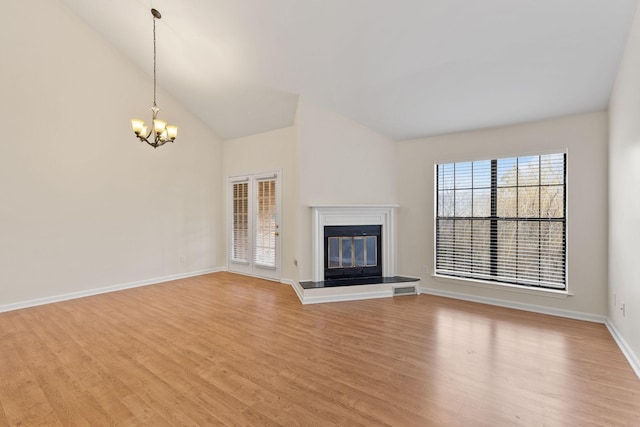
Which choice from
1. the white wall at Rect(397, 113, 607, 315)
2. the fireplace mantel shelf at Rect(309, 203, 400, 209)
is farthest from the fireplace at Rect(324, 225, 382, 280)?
the white wall at Rect(397, 113, 607, 315)

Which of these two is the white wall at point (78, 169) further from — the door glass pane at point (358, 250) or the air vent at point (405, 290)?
the air vent at point (405, 290)

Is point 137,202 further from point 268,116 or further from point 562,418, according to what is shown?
point 562,418

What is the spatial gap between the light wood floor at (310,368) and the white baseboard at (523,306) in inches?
6.5

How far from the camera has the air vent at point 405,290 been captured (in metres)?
4.59

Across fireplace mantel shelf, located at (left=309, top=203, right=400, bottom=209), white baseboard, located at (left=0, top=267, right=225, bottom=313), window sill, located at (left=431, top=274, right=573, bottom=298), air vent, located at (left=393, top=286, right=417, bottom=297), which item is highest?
fireplace mantel shelf, located at (left=309, top=203, right=400, bottom=209)

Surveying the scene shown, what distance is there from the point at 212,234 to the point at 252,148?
6.68 feet

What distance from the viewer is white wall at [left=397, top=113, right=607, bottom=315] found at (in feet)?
11.5

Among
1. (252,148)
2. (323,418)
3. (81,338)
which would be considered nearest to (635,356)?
(323,418)

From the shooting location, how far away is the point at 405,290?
4633mm

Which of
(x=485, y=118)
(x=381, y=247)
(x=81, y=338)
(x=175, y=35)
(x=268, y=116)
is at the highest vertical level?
(x=175, y=35)

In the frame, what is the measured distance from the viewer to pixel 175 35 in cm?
430

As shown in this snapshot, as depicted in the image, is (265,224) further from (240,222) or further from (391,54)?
(391,54)

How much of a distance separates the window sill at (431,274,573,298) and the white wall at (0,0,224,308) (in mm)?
4798

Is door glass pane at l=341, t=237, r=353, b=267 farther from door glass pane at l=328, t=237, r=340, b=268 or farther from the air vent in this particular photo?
the air vent
